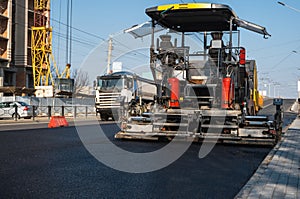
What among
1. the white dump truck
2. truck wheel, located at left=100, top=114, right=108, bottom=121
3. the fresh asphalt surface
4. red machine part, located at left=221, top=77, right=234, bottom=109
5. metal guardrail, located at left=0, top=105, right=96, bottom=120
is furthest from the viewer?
metal guardrail, located at left=0, top=105, right=96, bottom=120

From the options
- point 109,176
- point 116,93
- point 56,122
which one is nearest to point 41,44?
point 116,93

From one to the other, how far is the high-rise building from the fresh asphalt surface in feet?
→ 133

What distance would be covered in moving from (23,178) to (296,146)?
8.47 m

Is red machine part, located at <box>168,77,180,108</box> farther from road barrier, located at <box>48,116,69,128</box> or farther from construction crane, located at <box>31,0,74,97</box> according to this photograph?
construction crane, located at <box>31,0,74,97</box>

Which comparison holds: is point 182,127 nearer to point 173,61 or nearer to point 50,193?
point 173,61

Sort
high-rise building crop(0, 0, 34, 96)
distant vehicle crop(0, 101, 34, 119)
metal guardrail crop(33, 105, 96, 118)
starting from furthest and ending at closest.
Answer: high-rise building crop(0, 0, 34, 96), metal guardrail crop(33, 105, 96, 118), distant vehicle crop(0, 101, 34, 119)

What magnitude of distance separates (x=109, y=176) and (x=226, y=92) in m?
5.03

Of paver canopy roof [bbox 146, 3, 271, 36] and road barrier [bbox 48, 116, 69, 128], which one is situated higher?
paver canopy roof [bbox 146, 3, 271, 36]

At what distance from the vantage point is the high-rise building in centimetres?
4791

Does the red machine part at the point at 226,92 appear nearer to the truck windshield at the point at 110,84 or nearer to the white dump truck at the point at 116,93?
the white dump truck at the point at 116,93

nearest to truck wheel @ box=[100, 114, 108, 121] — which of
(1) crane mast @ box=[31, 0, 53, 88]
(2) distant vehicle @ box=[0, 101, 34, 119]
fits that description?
(2) distant vehicle @ box=[0, 101, 34, 119]

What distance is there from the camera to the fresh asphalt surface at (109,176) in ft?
18.8

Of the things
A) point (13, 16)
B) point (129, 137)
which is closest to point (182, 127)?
point (129, 137)

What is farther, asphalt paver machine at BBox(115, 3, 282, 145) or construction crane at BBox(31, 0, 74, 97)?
construction crane at BBox(31, 0, 74, 97)
